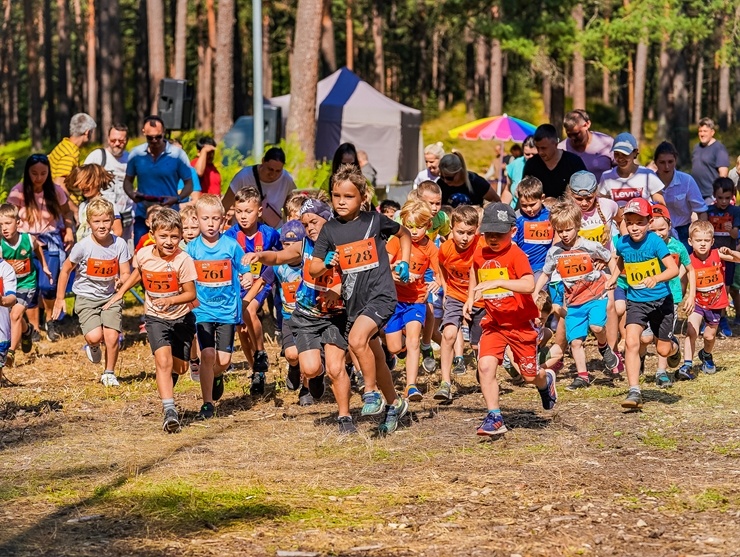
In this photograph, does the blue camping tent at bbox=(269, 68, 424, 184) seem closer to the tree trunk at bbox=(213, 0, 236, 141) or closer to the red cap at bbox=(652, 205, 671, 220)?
the tree trunk at bbox=(213, 0, 236, 141)

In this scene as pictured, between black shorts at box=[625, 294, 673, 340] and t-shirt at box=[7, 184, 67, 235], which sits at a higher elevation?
t-shirt at box=[7, 184, 67, 235]

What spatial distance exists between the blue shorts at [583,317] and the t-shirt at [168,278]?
3.21 metres

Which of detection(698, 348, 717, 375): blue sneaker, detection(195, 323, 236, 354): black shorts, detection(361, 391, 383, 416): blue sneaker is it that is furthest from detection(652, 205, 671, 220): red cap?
detection(195, 323, 236, 354): black shorts

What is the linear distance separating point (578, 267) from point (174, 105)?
9380mm

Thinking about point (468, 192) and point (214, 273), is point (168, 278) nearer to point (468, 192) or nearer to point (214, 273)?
point (214, 273)

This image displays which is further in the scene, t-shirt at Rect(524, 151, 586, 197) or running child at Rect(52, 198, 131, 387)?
t-shirt at Rect(524, 151, 586, 197)

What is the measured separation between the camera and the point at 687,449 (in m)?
7.64

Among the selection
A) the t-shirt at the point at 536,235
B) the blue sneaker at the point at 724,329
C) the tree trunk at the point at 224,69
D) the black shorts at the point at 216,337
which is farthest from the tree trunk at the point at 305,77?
the black shorts at the point at 216,337

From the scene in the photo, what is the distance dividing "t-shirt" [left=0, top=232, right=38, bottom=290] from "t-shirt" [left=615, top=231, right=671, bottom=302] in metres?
5.79

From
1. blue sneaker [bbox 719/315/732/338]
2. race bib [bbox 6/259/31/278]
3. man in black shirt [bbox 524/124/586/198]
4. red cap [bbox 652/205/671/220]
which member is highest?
man in black shirt [bbox 524/124/586/198]

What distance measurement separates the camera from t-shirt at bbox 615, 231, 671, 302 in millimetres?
9195

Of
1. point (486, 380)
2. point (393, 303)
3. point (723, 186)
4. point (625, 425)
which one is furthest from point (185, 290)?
point (723, 186)

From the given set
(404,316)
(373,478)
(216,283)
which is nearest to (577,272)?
(404,316)

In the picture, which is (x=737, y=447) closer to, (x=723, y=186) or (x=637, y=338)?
(x=637, y=338)
